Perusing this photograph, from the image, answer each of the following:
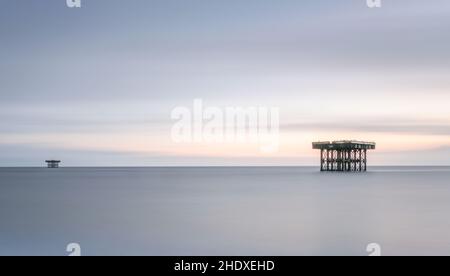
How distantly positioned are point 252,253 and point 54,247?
8.76 metres

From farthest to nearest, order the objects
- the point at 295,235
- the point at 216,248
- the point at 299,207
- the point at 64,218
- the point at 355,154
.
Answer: the point at 355,154, the point at 299,207, the point at 64,218, the point at 295,235, the point at 216,248

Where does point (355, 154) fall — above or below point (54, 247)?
above

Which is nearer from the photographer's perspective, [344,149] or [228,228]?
[228,228]

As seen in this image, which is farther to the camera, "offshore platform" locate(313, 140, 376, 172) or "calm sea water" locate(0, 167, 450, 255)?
"offshore platform" locate(313, 140, 376, 172)

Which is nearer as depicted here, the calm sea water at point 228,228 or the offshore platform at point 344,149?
the calm sea water at point 228,228

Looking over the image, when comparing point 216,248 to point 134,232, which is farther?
point 134,232
